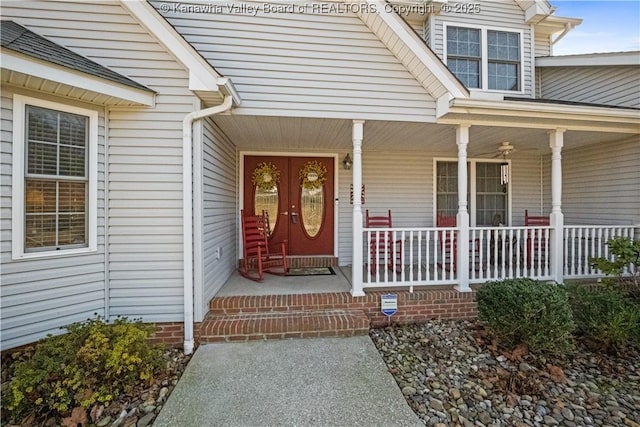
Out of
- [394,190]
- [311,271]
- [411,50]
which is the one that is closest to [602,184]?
[394,190]

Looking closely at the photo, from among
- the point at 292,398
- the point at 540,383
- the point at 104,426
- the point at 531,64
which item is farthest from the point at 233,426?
the point at 531,64

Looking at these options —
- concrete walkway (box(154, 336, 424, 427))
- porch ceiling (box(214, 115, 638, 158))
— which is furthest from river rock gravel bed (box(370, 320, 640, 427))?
porch ceiling (box(214, 115, 638, 158))

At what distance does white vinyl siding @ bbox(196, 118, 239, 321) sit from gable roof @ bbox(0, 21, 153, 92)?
1014 millimetres

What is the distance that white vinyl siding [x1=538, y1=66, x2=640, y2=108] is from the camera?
4.97 meters

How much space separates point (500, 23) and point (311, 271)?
21.1 feet

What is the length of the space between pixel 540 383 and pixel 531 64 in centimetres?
634

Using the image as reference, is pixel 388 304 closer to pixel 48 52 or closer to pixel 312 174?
pixel 312 174

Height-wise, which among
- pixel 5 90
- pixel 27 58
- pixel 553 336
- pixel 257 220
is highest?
pixel 27 58

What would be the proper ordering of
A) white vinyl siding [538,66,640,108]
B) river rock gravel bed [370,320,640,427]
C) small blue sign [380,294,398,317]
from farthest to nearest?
white vinyl siding [538,66,640,108] < small blue sign [380,294,398,317] < river rock gravel bed [370,320,640,427]

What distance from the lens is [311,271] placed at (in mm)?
5359

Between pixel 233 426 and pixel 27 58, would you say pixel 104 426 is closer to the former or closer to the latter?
pixel 233 426

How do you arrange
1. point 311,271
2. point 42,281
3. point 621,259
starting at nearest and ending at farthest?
1. point 42,281
2. point 621,259
3. point 311,271

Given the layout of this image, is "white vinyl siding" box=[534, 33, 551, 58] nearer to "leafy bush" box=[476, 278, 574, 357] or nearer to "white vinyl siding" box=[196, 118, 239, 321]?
"leafy bush" box=[476, 278, 574, 357]

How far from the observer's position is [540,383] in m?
2.78
